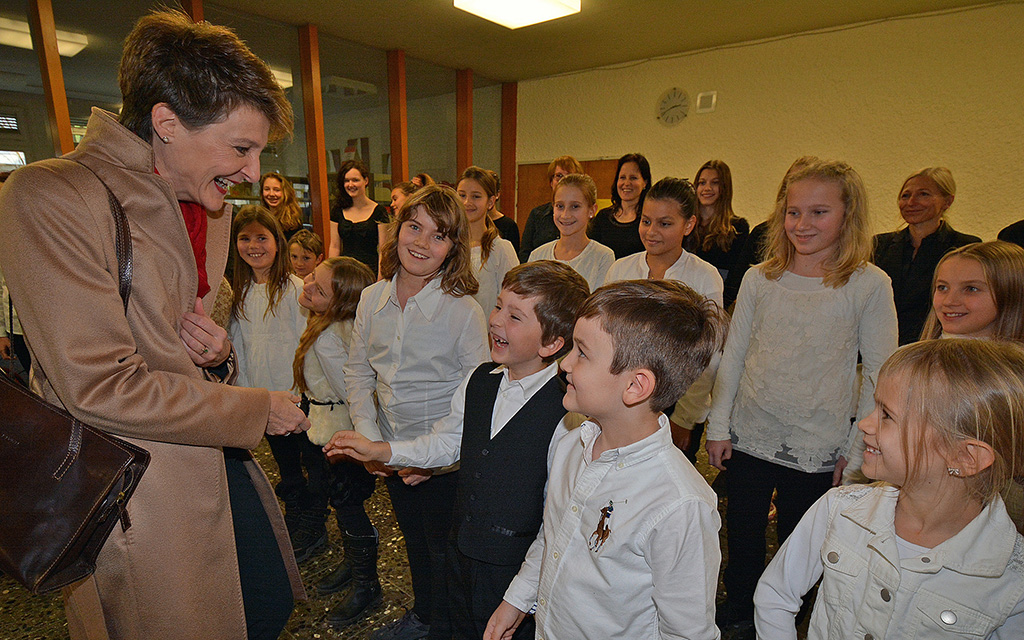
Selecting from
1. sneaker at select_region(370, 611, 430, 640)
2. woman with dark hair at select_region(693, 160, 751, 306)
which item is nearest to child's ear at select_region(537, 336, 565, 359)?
sneaker at select_region(370, 611, 430, 640)

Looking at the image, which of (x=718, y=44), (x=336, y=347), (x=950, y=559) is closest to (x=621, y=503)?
(x=950, y=559)

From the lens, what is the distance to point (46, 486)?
0.87m

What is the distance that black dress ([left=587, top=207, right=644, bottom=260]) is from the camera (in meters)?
3.31

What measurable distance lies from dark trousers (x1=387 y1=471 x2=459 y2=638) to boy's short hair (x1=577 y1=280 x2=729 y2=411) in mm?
960

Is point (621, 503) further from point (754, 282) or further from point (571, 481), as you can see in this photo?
point (754, 282)

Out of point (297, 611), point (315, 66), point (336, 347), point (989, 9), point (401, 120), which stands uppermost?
point (989, 9)

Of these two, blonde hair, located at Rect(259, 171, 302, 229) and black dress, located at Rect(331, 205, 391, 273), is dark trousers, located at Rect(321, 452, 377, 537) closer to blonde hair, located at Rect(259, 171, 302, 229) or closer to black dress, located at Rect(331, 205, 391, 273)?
black dress, located at Rect(331, 205, 391, 273)

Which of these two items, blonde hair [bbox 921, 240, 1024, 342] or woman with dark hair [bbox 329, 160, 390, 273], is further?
woman with dark hair [bbox 329, 160, 390, 273]

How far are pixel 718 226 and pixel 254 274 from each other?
107 inches

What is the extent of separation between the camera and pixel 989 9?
182 inches

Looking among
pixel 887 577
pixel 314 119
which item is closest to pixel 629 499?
pixel 887 577

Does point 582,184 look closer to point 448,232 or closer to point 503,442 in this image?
point 448,232

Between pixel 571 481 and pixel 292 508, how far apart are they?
191 cm

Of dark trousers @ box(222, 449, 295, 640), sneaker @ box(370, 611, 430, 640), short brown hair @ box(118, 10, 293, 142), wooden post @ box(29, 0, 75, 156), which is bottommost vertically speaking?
sneaker @ box(370, 611, 430, 640)
